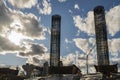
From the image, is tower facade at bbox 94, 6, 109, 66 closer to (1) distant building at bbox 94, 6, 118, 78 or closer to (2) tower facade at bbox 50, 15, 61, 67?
(1) distant building at bbox 94, 6, 118, 78

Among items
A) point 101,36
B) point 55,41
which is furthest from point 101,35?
point 55,41

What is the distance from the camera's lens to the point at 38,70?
9988cm

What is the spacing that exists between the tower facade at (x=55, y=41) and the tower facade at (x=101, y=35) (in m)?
15.0

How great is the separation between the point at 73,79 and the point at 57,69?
60.9 ft

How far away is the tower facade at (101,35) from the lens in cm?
7725

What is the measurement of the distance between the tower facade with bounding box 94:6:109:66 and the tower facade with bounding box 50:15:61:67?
49.2 ft

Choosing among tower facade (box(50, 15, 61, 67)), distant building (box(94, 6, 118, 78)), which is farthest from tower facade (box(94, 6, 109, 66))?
tower facade (box(50, 15, 61, 67))

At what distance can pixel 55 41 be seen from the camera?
81.8 meters

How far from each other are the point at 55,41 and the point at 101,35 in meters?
18.2

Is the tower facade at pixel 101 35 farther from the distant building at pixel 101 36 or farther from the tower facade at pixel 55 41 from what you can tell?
the tower facade at pixel 55 41

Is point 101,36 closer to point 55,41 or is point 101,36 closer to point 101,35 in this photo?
point 101,35

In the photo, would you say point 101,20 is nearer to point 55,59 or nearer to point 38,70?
point 55,59

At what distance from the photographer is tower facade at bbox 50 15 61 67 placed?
81.6m

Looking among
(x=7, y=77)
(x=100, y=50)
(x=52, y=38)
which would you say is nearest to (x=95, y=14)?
(x=100, y=50)
